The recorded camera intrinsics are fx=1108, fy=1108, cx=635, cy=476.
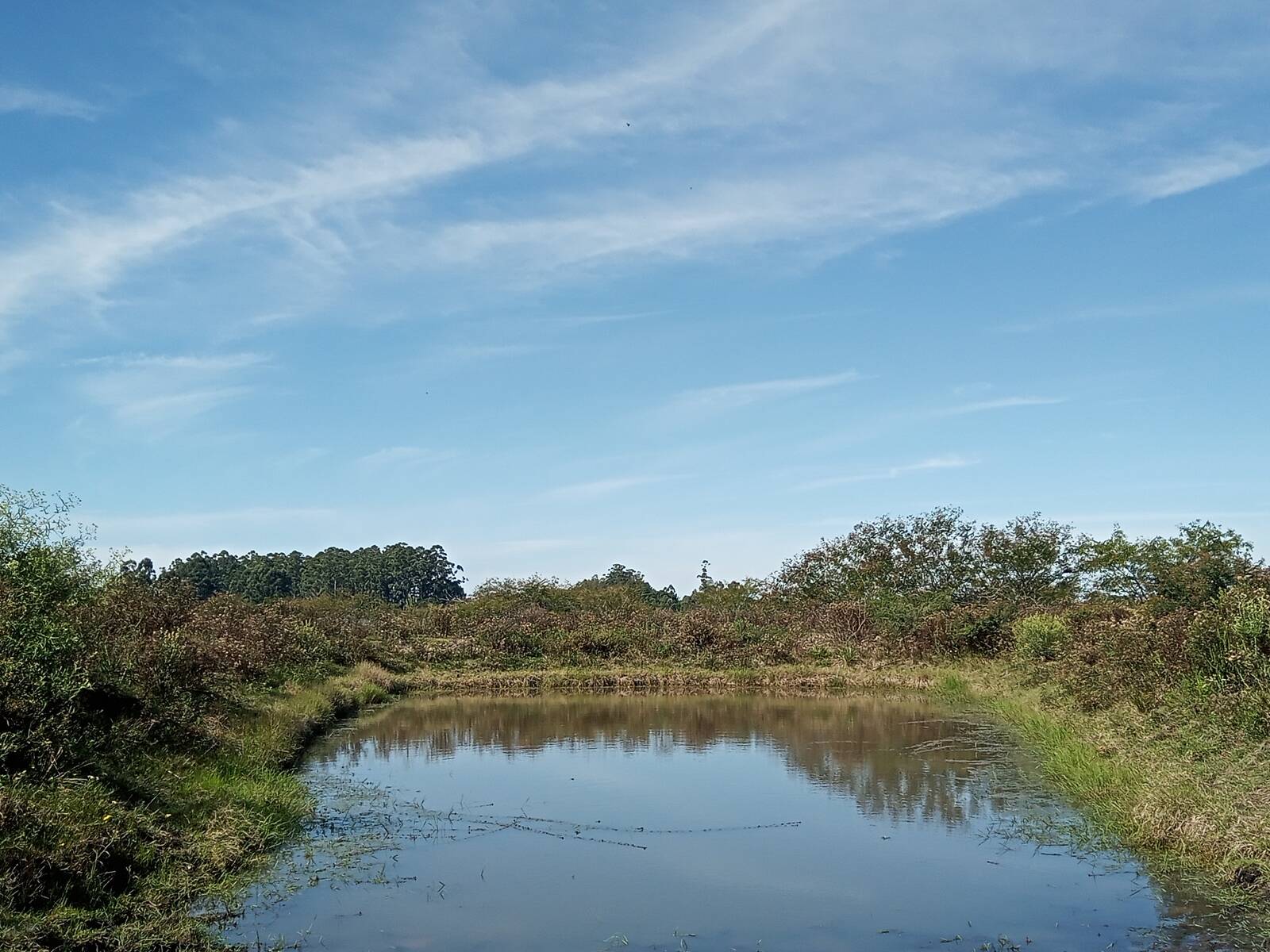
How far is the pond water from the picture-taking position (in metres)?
9.12

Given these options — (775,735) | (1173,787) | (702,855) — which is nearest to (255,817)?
(702,855)

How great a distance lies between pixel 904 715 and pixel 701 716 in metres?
4.64

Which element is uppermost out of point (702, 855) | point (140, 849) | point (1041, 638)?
point (1041, 638)

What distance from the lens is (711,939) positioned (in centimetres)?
897

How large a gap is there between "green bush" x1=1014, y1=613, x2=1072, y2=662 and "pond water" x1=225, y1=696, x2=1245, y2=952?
747 centimetres

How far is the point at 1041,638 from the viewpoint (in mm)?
28578

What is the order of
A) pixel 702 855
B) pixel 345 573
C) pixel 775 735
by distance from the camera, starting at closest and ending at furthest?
pixel 702 855, pixel 775 735, pixel 345 573

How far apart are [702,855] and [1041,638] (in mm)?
19124

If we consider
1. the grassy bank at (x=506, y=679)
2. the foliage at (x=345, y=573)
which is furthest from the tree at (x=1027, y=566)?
the foliage at (x=345, y=573)

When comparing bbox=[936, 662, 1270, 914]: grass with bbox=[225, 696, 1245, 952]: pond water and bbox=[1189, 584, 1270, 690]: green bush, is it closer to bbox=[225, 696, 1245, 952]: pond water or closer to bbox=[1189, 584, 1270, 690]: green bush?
bbox=[225, 696, 1245, 952]: pond water

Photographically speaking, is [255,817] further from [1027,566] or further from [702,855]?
[1027,566]

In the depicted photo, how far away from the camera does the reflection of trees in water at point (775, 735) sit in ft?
52.1

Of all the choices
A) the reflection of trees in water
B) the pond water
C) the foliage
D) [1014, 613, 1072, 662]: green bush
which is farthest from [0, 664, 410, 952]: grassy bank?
the foliage

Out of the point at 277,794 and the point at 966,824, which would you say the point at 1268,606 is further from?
the point at 277,794
